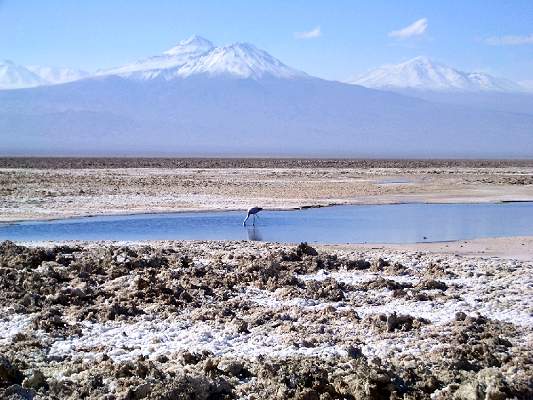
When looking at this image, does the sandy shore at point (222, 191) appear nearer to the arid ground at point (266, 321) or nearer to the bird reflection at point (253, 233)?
the bird reflection at point (253, 233)

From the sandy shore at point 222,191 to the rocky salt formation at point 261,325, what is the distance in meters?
11.6

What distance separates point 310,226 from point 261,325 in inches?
464

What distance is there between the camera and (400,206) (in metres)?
28.4

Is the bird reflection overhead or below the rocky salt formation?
below

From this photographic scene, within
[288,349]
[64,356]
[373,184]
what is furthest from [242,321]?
[373,184]

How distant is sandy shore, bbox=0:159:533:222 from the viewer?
27.0 metres

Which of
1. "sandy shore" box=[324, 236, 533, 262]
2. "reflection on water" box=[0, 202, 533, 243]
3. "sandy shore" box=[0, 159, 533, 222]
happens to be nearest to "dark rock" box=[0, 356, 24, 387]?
"sandy shore" box=[324, 236, 533, 262]

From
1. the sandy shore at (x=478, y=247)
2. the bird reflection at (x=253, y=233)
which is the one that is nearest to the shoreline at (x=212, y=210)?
the bird reflection at (x=253, y=233)

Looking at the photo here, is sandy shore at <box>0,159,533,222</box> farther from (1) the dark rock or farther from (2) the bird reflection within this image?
(1) the dark rock

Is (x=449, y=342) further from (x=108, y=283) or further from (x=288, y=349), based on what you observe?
(x=108, y=283)

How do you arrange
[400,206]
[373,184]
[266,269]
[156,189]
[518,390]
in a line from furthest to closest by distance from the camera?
[373,184], [156,189], [400,206], [266,269], [518,390]

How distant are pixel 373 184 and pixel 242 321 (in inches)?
1125

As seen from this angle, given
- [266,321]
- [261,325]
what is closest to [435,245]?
[266,321]

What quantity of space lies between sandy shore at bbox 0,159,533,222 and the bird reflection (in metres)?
5.38
